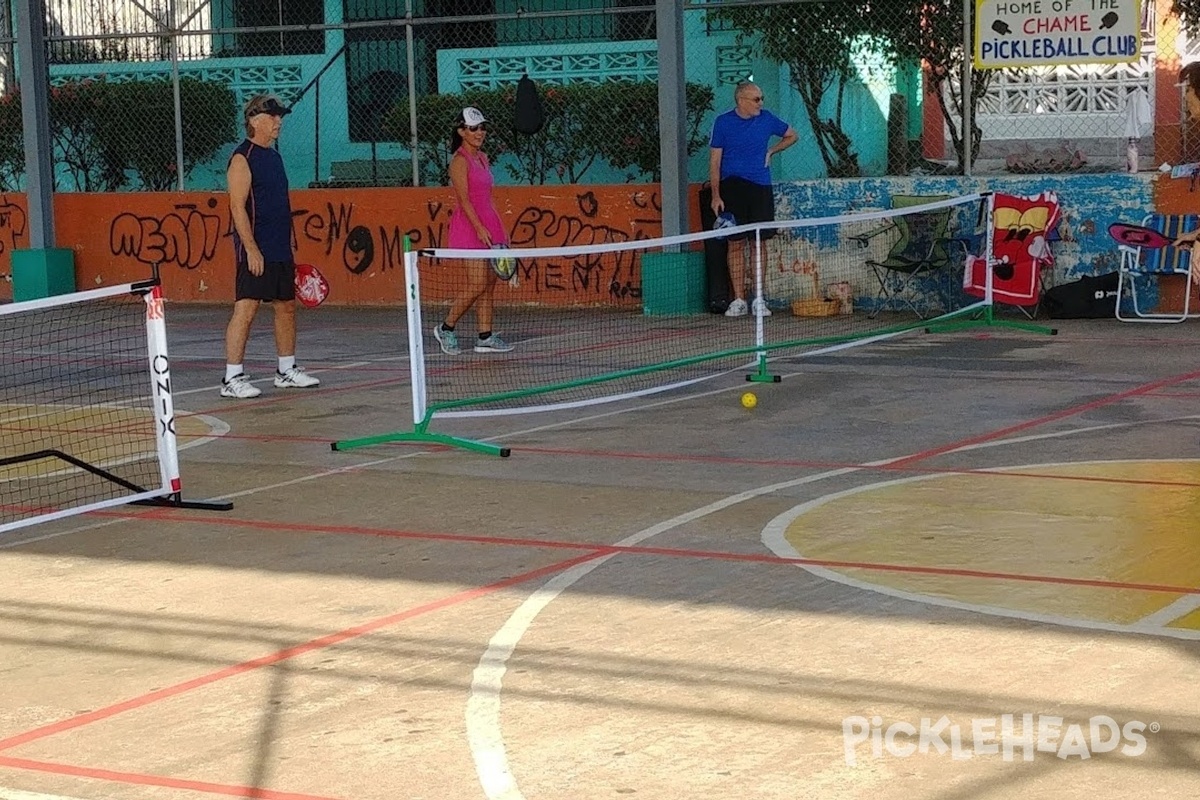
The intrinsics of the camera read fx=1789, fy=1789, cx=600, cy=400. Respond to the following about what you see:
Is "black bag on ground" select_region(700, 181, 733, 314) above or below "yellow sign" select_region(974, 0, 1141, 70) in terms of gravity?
below

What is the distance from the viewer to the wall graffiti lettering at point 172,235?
2075 cm

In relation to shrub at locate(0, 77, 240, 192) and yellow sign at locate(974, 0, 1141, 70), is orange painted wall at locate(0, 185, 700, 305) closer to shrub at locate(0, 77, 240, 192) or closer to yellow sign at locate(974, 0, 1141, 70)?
shrub at locate(0, 77, 240, 192)

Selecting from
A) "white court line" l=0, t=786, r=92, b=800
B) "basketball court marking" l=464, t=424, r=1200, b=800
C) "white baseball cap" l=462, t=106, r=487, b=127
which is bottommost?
"white court line" l=0, t=786, r=92, b=800

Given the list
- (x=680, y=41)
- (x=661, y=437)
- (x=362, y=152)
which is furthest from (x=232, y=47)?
(x=661, y=437)

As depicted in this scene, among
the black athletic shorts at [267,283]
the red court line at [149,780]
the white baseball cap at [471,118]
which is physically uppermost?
the white baseball cap at [471,118]

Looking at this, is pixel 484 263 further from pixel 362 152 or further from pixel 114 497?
pixel 362 152

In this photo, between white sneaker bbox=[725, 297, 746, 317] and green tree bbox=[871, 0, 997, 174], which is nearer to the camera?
white sneaker bbox=[725, 297, 746, 317]

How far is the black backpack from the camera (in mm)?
18594

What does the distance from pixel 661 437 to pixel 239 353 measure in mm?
3566

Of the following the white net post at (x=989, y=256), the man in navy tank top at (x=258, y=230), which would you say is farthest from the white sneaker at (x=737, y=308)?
the man in navy tank top at (x=258, y=230)

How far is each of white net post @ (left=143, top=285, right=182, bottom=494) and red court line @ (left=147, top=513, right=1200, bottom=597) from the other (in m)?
0.23

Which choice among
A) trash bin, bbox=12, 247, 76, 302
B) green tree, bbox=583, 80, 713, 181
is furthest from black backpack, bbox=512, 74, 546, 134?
trash bin, bbox=12, 247, 76, 302

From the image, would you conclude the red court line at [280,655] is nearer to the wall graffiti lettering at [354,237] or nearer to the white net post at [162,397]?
the white net post at [162,397]

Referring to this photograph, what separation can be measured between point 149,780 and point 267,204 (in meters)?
7.76
